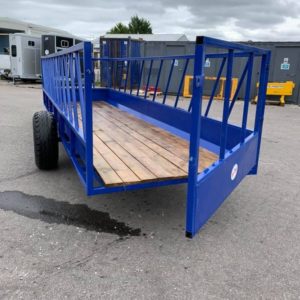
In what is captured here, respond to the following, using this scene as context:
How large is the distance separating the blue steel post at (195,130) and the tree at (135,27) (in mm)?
61249

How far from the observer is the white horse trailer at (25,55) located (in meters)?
16.8

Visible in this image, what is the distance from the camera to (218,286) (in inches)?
92.2

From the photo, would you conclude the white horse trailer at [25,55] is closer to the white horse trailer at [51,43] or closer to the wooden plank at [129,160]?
the white horse trailer at [51,43]

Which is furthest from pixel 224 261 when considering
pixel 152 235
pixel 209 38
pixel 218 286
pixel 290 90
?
pixel 290 90

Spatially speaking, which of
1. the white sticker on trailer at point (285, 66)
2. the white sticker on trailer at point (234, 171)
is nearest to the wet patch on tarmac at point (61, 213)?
the white sticker on trailer at point (234, 171)

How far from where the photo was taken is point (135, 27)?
60.8 metres

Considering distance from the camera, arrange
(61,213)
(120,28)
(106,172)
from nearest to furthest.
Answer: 1. (106,172)
2. (61,213)
3. (120,28)

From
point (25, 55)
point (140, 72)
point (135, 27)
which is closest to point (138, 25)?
point (135, 27)

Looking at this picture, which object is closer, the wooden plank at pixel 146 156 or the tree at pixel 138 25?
the wooden plank at pixel 146 156

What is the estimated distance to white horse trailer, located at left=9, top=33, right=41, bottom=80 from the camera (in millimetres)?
16828

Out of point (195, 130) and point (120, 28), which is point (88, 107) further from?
point (120, 28)

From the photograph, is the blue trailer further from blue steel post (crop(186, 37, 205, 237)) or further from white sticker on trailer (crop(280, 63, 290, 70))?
white sticker on trailer (crop(280, 63, 290, 70))

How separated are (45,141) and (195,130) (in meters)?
2.43

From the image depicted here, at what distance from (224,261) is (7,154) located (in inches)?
154
